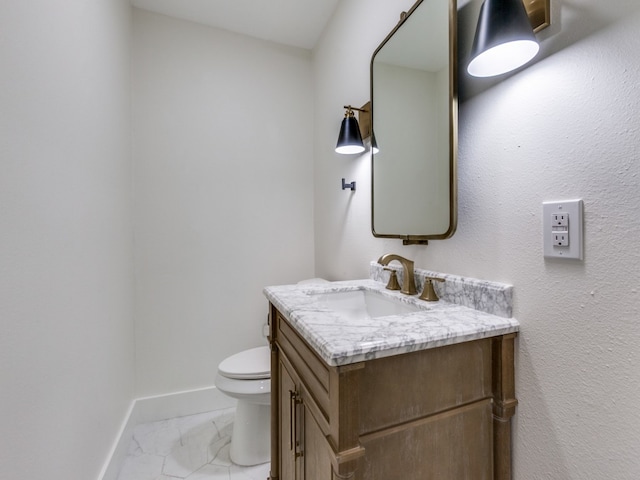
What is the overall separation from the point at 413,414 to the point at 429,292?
0.41 meters

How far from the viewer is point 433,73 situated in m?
1.01

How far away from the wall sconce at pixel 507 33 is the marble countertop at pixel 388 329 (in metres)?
0.65

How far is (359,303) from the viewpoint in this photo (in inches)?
50.1

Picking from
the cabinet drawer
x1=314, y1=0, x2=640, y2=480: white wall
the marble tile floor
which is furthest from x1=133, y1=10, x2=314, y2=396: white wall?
x1=314, y1=0, x2=640, y2=480: white wall

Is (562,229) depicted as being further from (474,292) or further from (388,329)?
(388,329)

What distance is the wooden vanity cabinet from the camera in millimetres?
615

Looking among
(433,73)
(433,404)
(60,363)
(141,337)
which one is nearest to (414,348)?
(433,404)

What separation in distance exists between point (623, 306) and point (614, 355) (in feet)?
0.33

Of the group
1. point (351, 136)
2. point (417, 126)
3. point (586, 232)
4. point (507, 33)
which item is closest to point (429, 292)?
point (586, 232)

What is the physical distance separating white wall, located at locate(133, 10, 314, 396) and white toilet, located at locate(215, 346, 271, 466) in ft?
1.88

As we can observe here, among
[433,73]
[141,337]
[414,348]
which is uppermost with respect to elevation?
[433,73]

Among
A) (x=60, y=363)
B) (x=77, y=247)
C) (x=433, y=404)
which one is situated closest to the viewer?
(x=433, y=404)

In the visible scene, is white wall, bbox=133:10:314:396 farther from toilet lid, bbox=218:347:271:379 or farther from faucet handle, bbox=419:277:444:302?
faucet handle, bbox=419:277:444:302

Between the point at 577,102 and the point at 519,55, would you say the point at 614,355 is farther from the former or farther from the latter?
the point at 519,55
